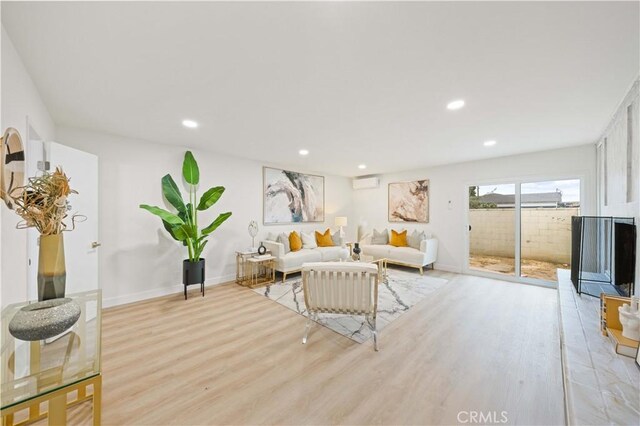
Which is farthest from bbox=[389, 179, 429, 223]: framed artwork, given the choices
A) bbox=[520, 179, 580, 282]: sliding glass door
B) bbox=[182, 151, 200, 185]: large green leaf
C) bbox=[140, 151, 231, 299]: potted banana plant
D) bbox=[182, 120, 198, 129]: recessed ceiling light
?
bbox=[182, 120, 198, 129]: recessed ceiling light

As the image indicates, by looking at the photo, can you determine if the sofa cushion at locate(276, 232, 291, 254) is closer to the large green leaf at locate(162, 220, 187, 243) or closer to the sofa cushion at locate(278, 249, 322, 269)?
the sofa cushion at locate(278, 249, 322, 269)

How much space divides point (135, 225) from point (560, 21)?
4868mm

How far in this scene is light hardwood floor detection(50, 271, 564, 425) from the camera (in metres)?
1.56

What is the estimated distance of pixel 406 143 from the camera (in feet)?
12.3

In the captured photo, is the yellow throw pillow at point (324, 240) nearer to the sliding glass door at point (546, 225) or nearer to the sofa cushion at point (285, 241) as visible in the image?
the sofa cushion at point (285, 241)

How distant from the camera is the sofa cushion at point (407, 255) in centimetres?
498

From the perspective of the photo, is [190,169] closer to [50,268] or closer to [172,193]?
[172,193]

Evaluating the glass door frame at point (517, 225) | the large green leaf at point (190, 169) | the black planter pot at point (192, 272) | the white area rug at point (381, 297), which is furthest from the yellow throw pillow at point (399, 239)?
the large green leaf at point (190, 169)

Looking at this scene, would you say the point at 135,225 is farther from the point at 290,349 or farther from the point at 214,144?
the point at 290,349

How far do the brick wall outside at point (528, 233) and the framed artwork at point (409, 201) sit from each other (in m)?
1.02

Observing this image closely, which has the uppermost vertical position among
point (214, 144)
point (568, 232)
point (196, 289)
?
point (214, 144)

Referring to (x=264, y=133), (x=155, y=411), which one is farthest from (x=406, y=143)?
(x=155, y=411)

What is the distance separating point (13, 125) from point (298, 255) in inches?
149

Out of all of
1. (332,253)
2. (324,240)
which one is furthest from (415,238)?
(324,240)
